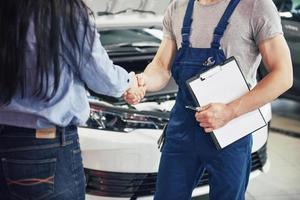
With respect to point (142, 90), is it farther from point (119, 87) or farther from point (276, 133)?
point (276, 133)

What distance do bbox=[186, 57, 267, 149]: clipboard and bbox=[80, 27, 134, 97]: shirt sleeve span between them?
284 mm

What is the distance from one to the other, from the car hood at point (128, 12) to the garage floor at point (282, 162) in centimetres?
113

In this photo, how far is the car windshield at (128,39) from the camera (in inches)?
127

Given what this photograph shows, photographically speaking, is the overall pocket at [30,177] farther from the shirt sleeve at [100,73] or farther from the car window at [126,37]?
the car window at [126,37]

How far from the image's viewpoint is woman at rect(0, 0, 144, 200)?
1.21m

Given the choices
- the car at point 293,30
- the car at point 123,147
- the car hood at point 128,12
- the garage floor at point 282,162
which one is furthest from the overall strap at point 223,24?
the car at point 293,30

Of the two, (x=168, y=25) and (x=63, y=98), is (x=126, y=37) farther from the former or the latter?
(x=63, y=98)

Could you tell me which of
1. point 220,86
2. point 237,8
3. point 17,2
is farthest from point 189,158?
point 17,2

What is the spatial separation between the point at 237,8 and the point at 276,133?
108 inches

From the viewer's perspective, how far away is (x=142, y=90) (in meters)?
1.82

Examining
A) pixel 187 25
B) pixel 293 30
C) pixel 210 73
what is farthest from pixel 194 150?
pixel 293 30

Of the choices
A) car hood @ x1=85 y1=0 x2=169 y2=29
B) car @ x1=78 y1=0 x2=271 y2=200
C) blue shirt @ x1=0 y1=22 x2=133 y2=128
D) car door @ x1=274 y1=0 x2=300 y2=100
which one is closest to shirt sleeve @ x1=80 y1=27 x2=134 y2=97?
blue shirt @ x1=0 y1=22 x2=133 y2=128

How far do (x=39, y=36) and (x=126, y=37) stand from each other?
2.31 metres

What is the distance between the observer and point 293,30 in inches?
164
